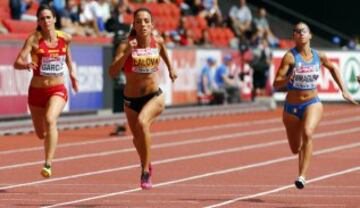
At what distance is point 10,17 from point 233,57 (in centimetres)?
960

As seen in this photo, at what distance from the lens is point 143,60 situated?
13180mm

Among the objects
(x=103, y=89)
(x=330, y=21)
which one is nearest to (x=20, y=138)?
(x=103, y=89)

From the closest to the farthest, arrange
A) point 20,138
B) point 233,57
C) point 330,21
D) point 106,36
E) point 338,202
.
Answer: point 338,202, point 20,138, point 106,36, point 233,57, point 330,21

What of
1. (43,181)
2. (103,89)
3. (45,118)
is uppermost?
(45,118)

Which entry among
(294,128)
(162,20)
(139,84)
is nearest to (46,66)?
(139,84)

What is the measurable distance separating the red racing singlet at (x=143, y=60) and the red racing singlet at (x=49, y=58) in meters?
1.36

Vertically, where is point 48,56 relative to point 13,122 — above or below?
above

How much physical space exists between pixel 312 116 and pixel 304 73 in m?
0.48

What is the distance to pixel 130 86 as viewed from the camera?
1336cm

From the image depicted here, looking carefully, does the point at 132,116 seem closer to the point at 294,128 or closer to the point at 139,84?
the point at 139,84

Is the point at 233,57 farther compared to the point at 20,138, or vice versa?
the point at 233,57

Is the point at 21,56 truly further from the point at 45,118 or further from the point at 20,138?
the point at 20,138

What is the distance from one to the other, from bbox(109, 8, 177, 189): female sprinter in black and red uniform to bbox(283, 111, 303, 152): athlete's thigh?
140 cm

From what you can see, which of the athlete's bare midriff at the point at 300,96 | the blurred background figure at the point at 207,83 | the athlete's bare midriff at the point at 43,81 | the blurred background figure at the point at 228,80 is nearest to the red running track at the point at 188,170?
the athlete's bare midriff at the point at 300,96
